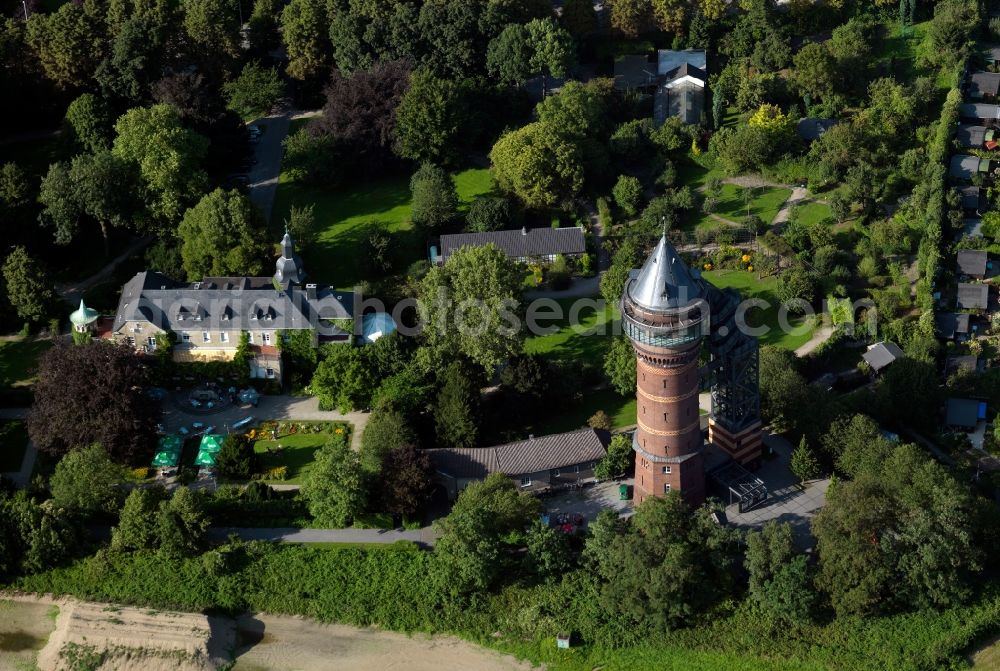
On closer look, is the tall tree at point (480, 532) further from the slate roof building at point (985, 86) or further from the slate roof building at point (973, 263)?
the slate roof building at point (985, 86)

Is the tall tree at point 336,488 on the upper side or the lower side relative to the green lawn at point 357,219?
lower

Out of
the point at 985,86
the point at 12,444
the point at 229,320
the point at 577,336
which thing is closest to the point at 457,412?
the point at 577,336

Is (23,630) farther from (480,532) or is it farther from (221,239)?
(221,239)

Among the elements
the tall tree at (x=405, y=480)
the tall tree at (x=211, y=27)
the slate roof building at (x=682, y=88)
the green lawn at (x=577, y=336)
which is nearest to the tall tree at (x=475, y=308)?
the green lawn at (x=577, y=336)

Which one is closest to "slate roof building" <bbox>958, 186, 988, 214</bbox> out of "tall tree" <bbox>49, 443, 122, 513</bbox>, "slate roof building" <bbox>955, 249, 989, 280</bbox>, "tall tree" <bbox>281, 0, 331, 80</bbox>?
"slate roof building" <bbox>955, 249, 989, 280</bbox>

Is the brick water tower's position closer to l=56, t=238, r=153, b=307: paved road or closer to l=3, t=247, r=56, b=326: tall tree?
l=3, t=247, r=56, b=326: tall tree

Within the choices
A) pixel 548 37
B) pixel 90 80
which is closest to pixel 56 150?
pixel 90 80
